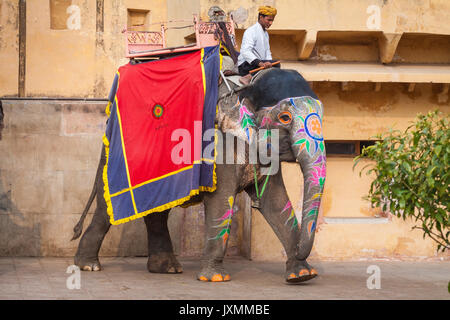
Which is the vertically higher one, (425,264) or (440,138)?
(440,138)

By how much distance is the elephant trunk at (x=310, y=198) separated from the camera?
26.8 ft

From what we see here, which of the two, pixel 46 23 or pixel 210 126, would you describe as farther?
pixel 46 23

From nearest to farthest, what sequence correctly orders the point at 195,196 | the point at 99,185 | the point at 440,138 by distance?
the point at 440,138, the point at 195,196, the point at 99,185

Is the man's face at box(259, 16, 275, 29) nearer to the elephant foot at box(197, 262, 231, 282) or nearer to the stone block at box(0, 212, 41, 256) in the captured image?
the elephant foot at box(197, 262, 231, 282)

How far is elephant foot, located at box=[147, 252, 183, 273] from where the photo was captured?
9.80 meters

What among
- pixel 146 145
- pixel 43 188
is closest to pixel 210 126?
pixel 146 145

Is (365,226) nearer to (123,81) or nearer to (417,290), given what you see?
(417,290)

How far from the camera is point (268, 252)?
1109 cm

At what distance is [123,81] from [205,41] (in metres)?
1.07

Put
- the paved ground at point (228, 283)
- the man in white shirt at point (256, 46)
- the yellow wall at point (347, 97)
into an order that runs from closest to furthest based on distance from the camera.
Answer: the paved ground at point (228, 283) → the man in white shirt at point (256, 46) → the yellow wall at point (347, 97)

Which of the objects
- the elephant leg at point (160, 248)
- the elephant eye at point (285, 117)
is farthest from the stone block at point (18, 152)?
the elephant eye at point (285, 117)

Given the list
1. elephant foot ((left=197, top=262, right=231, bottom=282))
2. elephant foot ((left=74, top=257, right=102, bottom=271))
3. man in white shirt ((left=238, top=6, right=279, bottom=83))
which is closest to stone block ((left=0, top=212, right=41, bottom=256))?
elephant foot ((left=74, top=257, right=102, bottom=271))

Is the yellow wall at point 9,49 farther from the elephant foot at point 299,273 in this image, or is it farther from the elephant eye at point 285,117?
the elephant foot at point 299,273

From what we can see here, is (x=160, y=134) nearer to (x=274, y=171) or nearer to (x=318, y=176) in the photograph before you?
(x=274, y=171)
